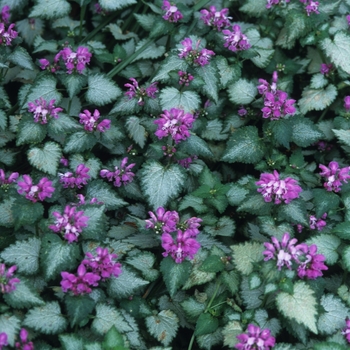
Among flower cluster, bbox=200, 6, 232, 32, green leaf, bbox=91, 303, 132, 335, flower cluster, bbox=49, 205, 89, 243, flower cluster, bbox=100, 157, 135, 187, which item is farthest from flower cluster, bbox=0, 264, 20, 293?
flower cluster, bbox=200, 6, 232, 32

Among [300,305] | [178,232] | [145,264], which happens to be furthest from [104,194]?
[300,305]

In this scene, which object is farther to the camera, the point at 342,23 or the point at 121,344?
the point at 342,23

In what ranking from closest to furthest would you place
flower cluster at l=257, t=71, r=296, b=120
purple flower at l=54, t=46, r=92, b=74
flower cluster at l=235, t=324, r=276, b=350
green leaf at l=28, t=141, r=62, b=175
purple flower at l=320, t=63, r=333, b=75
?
flower cluster at l=235, t=324, r=276, b=350
green leaf at l=28, t=141, r=62, b=175
flower cluster at l=257, t=71, r=296, b=120
purple flower at l=54, t=46, r=92, b=74
purple flower at l=320, t=63, r=333, b=75

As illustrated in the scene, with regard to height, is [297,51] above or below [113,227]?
above

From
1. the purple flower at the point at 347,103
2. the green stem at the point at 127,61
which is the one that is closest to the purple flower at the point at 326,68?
the purple flower at the point at 347,103

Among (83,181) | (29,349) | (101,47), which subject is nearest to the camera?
(29,349)

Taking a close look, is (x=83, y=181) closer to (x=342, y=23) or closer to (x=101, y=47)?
(x=101, y=47)

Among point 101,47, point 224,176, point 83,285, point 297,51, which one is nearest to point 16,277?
point 83,285

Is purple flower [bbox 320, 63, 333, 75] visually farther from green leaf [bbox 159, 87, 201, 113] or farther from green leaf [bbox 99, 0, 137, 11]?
green leaf [bbox 99, 0, 137, 11]
